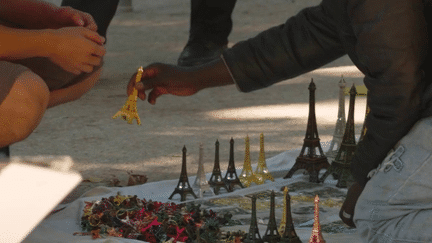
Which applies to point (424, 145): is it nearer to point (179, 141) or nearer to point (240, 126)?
point (179, 141)

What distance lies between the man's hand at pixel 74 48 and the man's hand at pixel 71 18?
0.34 feet

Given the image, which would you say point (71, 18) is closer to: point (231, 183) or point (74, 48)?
point (74, 48)

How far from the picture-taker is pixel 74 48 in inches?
100

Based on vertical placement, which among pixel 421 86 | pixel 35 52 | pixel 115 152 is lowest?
pixel 115 152

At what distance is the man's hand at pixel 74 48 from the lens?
8.29 feet

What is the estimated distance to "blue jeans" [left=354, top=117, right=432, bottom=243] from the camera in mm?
2010

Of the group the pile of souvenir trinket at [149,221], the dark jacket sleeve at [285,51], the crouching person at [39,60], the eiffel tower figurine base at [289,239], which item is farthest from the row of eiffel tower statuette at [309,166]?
the eiffel tower figurine base at [289,239]

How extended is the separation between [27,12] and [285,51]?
1.01 m

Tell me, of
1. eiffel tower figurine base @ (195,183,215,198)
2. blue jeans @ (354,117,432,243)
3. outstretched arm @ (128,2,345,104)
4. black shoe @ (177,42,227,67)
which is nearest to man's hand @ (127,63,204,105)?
outstretched arm @ (128,2,345,104)

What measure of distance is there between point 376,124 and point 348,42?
0.90ft

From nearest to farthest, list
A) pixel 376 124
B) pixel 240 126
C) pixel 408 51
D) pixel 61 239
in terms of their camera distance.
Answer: pixel 408 51 → pixel 376 124 → pixel 61 239 → pixel 240 126

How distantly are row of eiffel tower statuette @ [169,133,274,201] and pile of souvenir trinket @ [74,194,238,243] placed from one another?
1.02ft

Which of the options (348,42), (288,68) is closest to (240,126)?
(288,68)

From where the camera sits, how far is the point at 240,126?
4.55 metres
